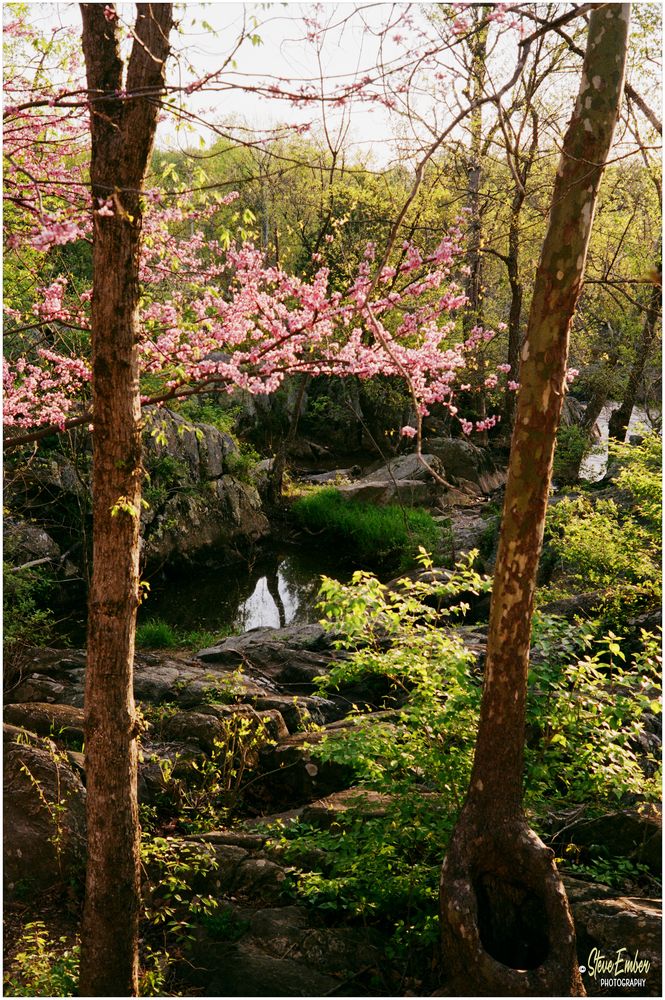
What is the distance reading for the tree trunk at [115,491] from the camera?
3227mm

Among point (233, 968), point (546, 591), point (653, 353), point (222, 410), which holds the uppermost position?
point (653, 353)

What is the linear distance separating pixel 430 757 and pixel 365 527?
1075cm

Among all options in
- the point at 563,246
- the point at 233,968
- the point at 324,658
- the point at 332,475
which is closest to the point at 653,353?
the point at 332,475

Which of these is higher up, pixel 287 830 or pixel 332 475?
pixel 332 475

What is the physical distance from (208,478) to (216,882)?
10.3m

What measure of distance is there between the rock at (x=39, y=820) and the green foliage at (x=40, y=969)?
0.59 m

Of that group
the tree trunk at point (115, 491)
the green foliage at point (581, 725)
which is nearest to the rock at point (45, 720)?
the tree trunk at point (115, 491)

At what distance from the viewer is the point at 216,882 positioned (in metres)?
4.62

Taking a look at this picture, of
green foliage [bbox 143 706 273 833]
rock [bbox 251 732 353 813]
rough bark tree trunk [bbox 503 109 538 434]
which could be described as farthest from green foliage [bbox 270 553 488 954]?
rough bark tree trunk [bbox 503 109 538 434]

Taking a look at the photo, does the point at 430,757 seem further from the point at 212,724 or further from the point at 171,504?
the point at 171,504

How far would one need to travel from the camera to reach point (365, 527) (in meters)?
14.9

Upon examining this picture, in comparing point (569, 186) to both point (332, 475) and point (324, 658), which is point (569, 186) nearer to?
point (324, 658)

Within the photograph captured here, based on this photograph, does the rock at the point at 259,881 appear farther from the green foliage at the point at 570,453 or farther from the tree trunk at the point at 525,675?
the green foliage at the point at 570,453

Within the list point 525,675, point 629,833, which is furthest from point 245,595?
point 525,675
